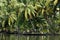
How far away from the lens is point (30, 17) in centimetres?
2219

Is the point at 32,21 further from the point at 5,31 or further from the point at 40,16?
the point at 5,31

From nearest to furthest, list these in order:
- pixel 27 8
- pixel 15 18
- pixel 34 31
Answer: pixel 27 8 < pixel 15 18 < pixel 34 31

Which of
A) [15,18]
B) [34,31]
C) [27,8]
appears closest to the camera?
[27,8]

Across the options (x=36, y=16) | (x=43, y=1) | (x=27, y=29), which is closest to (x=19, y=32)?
(x=27, y=29)

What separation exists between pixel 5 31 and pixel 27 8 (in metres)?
4.41

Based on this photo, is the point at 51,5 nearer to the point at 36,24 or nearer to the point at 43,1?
the point at 43,1

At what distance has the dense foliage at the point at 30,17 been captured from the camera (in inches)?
849

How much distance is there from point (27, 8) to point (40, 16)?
272 cm

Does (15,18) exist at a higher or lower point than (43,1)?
lower

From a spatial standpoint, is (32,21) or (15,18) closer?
(15,18)

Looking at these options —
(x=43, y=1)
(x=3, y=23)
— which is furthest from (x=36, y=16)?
(x=3, y=23)

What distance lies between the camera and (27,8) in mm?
20625

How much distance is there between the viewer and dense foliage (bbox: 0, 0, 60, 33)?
21562 mm

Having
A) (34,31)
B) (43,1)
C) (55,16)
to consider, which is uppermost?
(43,1)
